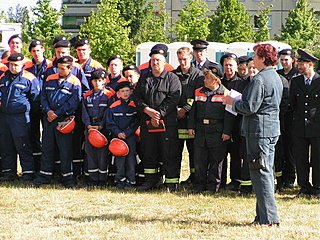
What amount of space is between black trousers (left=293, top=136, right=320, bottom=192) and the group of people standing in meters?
0.01

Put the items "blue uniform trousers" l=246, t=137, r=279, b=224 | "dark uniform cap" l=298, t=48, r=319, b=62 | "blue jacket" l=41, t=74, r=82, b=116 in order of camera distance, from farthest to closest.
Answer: "blue jacket" l=41, t=74, r=82, b=116
"dark uniform cap" l=298, t=48, r=319, b=62
"blue uniform trousers" l=246, t=137, r=279, b=224

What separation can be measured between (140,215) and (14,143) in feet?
10.9

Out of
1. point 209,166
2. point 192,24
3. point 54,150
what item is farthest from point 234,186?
point 192,24

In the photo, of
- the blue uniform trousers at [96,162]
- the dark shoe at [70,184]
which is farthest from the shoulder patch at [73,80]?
the dark shoe at [70,184]

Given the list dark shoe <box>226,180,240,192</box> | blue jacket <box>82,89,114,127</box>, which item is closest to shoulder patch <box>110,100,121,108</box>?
blue jacket <box>82,89,114,127</box>

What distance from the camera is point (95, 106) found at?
30.7ft

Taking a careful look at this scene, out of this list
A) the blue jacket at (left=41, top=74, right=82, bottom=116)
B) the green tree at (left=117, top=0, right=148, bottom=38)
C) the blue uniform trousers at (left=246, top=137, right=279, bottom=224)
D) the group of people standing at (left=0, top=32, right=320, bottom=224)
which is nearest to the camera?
the blue uniform trousers at (left=246, top=137, right=279, bottom=224)

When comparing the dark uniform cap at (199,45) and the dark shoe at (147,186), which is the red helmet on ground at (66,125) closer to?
the dark shoe at (147,186)

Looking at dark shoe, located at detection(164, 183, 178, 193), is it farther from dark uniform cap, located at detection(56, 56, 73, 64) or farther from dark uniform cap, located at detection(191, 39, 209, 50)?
dark uniform cap, located at detection(56, 56, 73, 64)

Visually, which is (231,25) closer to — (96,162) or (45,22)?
(45,22)

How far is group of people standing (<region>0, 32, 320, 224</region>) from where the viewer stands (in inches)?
346

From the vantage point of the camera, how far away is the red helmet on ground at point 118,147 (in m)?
9.19

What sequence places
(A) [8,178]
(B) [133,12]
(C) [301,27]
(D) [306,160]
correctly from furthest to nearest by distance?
(B) [133,12] < (C) [301,27] < (A) [8,178] < (D) [306,160]

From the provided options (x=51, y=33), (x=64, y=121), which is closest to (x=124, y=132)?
(x=64, y=121)
